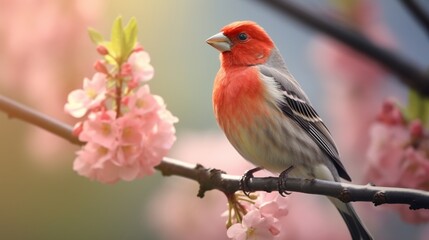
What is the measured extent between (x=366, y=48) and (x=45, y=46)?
61cm

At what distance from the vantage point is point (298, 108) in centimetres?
121

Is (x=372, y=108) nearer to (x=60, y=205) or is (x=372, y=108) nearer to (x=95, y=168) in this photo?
(x=60, y=205)

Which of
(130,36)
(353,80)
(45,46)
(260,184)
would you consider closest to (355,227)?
(260,184)

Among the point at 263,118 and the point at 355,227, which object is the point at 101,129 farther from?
the point at 355,227

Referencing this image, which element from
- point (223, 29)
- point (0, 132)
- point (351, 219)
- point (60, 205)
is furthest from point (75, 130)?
point (60, 205)

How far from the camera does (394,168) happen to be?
4.06 feet

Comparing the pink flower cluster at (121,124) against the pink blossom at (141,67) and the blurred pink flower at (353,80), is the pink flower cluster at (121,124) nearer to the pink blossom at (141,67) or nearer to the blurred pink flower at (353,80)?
the pink blossom at (141,67)

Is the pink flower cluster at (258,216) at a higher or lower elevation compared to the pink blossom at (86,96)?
lower

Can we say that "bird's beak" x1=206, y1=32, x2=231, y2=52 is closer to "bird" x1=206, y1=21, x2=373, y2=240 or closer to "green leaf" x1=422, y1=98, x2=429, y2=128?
"bird" x1=206, y1=21, x2=373, y2=240

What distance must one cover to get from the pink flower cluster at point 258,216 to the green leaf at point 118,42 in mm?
240

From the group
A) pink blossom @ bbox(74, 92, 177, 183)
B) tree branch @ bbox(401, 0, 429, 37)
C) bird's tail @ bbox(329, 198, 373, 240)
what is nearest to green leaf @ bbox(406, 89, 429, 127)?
tree branch @ bbox(401, 0, 429, 37)

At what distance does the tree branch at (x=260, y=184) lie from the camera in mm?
840

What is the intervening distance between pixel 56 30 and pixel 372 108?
790 millimetres

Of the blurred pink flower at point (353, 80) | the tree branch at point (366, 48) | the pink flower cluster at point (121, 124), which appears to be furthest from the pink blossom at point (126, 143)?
the blurred pink flower at point (353, 80)
